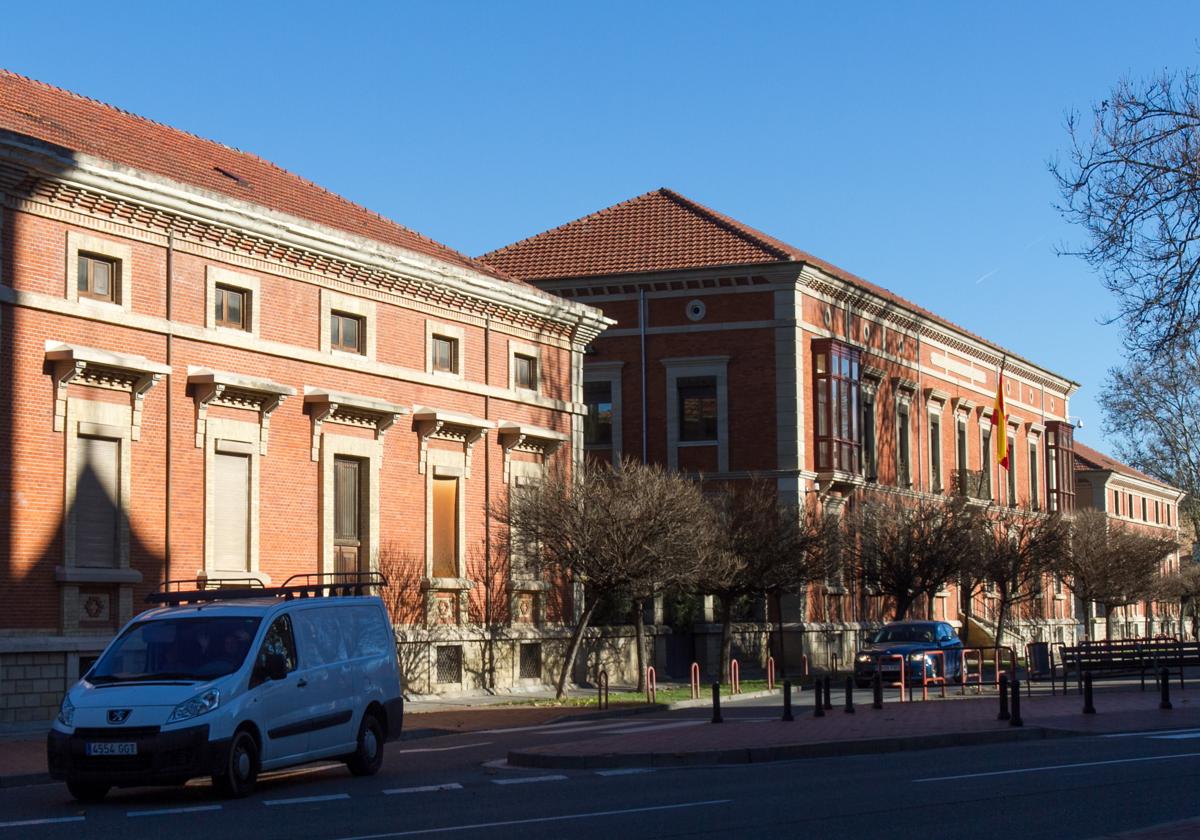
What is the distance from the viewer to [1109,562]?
6588 cm

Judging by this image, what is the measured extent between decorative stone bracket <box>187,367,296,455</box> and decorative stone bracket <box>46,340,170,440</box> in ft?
3.17

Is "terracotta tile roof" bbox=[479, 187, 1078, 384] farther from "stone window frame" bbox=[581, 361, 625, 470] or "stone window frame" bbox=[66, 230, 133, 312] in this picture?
"stone window frame" bbox=[66, 230, 133, 312]

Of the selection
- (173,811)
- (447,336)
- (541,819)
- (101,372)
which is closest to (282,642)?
(173,811)

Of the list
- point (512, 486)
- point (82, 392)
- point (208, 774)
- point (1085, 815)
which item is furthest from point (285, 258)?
point (1085, 815)

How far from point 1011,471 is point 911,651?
32251mm

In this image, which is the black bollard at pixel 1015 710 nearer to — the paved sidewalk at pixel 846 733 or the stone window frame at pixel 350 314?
the paved sidewalk at pixel 846 733

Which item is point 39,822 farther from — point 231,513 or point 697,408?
point 697,408

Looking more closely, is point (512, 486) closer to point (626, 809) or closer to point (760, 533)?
point (760, 533)

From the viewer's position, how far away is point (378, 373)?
34844mm

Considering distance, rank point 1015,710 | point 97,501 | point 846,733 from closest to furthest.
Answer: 1. point 846,733
2. point 1015,710
3. point 97,501

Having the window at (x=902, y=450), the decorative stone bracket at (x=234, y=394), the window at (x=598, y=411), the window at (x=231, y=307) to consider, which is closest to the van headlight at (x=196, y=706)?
the decorative stone bracket at (x=234, y=394)

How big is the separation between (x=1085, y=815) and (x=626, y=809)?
3.77 meters

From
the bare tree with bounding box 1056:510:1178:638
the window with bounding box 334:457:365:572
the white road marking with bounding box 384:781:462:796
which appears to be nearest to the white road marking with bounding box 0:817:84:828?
the white road marking with bounding box 384:781:462:796

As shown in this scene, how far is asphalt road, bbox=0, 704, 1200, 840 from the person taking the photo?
13258 mm
